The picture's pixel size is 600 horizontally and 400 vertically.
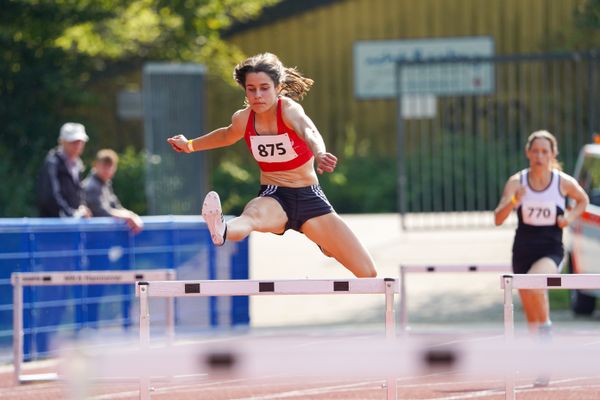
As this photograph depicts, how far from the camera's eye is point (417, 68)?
28266 mm

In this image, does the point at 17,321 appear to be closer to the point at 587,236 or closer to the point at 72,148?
the point at 72,148

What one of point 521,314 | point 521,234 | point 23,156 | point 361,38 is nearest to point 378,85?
point 361,38

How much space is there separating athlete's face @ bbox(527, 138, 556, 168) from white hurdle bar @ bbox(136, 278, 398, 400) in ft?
10.2

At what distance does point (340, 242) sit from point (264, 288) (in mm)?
1062

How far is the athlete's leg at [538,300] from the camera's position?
9.89 metres

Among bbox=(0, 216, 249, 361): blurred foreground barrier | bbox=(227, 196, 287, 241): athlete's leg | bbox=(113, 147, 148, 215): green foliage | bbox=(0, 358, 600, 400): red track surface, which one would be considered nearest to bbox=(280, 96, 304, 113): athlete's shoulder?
bbox=(227, 196, 287, 241): athlete's leg

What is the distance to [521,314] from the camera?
578 inches

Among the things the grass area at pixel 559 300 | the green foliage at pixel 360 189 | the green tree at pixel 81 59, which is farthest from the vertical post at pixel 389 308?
the green foliage at pixel 360 189

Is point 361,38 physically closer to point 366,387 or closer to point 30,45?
point 30,45

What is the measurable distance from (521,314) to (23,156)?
12686mm

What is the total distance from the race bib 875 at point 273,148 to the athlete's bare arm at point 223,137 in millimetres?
118

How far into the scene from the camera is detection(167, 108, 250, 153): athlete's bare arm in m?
8.34

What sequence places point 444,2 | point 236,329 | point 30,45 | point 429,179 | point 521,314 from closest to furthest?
point 236,329
point 521,314
point 30,45
point 429,179
point 444,2

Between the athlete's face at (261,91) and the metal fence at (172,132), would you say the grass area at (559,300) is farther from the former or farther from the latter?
the metal fence at (172,132)
